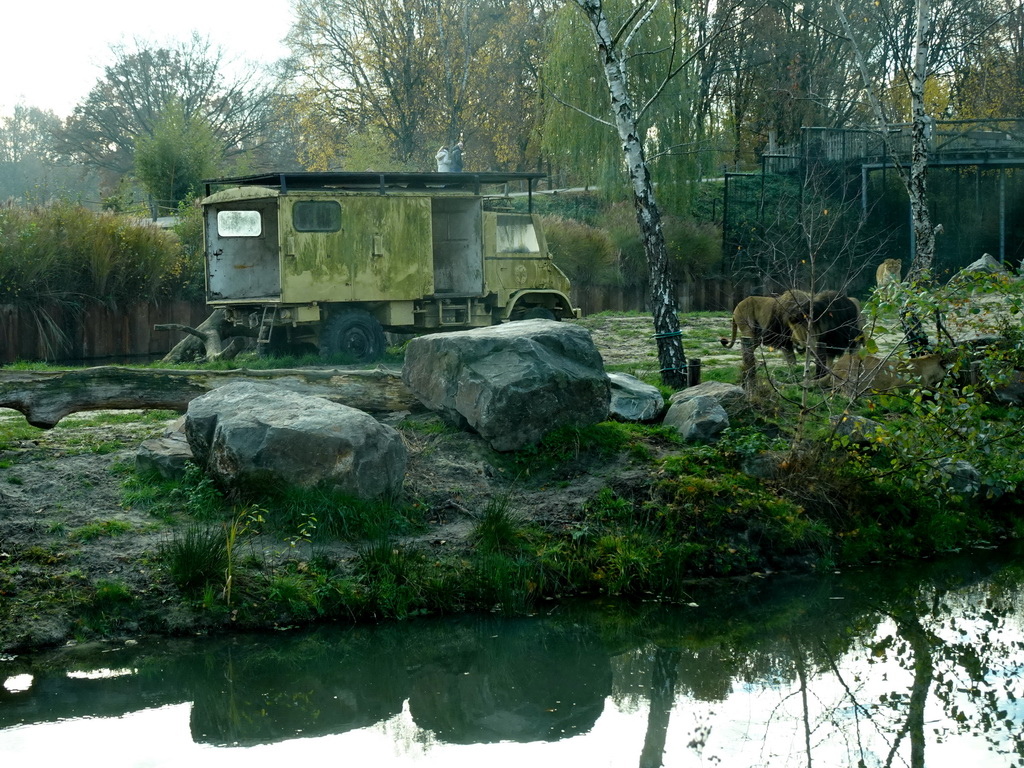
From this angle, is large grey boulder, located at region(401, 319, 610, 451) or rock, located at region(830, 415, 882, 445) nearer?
rock, located at region(830, 415, 882, 445)

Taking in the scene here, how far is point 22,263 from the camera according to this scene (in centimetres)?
1909

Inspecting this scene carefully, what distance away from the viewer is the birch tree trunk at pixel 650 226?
1227 centimetres

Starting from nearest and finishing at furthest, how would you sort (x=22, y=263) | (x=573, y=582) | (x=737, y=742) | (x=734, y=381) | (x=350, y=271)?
1. (x=737, y=742)
2. (x=573, y=582)
3. (x=734, y=381)
4. (x=350, y=271)
5. (x=22, y=263)

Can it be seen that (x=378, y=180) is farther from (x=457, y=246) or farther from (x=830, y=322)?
(x=830, y=322)

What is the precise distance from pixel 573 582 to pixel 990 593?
3.21 meters

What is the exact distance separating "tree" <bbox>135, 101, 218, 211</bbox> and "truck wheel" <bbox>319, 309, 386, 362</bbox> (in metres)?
13.3

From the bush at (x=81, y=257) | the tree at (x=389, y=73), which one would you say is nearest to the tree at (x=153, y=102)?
the tree at (x=389, y=73)

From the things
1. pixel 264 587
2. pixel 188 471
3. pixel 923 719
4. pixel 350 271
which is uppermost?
pixel 350 271

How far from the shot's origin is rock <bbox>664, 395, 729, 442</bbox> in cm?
1050

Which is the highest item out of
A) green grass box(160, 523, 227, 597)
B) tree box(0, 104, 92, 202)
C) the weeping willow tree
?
tree box(0, 104, 92, 202)

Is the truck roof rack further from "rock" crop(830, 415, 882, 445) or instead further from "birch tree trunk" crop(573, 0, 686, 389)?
"rock" crop(830, 415, 882, 445)

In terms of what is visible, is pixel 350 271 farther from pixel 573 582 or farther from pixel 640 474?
pixel 573 582

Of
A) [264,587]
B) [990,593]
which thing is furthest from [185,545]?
[990,593]

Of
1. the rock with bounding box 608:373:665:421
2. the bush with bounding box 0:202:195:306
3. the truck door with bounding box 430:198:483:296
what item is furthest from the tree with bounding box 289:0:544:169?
the rock with bounding box 608:373:665:421
